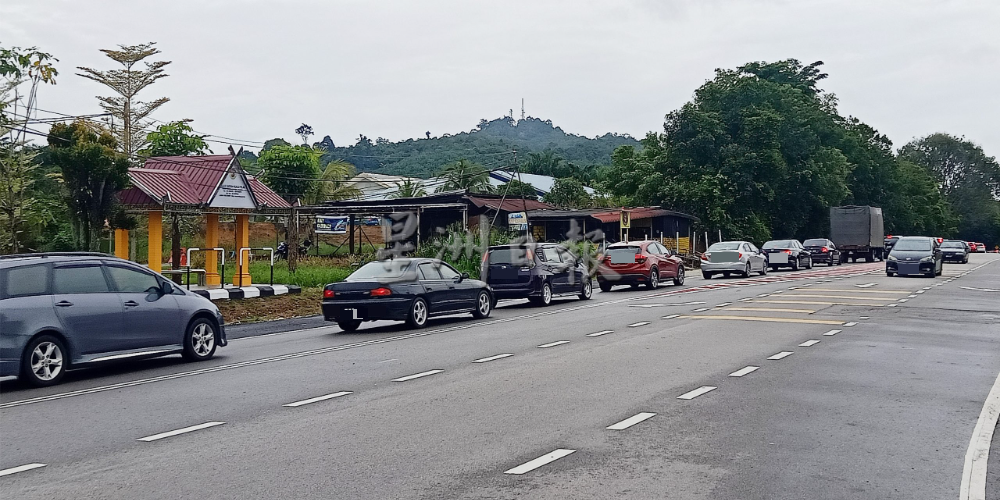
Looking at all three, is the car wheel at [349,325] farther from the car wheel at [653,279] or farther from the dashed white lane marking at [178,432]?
the car wheel at [653,279]

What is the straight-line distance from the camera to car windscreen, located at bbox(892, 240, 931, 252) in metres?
34.4

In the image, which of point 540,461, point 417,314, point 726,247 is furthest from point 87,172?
point 726,247

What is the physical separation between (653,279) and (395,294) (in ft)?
44.5

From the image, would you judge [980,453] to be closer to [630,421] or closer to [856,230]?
[630,421]

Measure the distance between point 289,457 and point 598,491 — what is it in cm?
246

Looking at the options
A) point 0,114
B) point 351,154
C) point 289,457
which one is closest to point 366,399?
point 289,457

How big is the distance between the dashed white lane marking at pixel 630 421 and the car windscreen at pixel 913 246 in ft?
96.6

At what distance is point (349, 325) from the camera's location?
1722 cm

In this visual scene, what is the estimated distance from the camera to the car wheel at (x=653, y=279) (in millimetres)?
28344

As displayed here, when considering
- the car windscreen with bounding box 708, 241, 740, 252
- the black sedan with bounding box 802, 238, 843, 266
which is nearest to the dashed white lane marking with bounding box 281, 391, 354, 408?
the car windscreen with bounding box 708, 241, 740, 252

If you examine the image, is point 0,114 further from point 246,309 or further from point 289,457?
point 289,457

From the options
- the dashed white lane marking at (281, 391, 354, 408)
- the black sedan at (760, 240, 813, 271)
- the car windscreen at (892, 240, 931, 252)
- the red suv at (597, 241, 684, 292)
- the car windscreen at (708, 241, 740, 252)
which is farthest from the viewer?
the black sedan at (760, 240, 813, 271)

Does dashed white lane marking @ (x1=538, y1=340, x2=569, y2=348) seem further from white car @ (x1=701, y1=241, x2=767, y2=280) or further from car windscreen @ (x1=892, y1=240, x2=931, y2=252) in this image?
car windscreen @ (x1=892, y1=240, x2=931, y2=252)

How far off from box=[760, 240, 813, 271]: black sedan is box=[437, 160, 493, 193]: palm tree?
19751 millimetres
